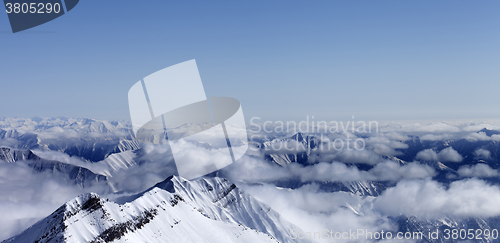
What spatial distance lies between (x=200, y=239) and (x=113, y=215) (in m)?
39.8

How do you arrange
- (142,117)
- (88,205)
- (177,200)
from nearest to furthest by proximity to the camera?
(142,117) < (88,205) < (177,200)

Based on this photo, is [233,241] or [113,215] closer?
[113,215]

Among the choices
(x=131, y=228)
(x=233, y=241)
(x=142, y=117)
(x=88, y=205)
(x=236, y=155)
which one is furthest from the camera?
(x=233, y=241)

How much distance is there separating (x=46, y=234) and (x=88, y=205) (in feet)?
44.3

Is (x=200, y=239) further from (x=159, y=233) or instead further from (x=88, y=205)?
(x=88, y=205)

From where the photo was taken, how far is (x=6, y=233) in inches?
7264

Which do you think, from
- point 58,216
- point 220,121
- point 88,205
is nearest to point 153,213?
point 88,205

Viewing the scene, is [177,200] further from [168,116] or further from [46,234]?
[168,116]

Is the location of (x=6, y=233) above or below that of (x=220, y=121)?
below

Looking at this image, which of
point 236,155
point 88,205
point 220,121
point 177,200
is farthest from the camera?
point 177,200

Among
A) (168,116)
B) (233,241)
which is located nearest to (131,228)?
(233,241)

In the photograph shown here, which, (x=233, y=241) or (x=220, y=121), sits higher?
(x=220, y=121)

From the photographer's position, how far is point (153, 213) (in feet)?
383

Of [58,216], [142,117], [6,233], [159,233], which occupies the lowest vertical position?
[6,233]
